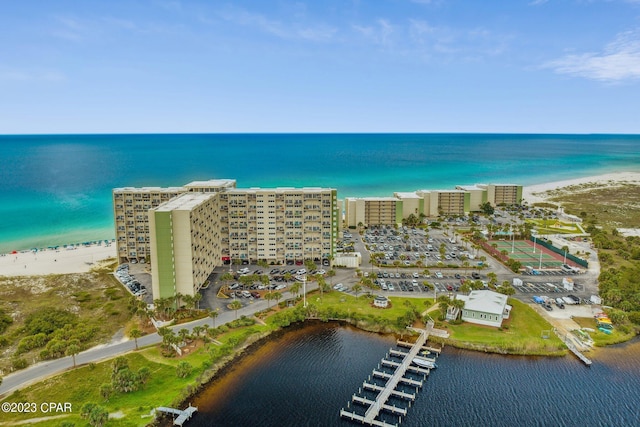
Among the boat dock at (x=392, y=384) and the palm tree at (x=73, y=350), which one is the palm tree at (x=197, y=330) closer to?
the palm tree at (x=73, y=350)

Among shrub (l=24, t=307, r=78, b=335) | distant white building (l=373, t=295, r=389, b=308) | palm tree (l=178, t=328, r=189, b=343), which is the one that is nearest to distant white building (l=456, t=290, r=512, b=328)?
distant white building (l=373, t=295, r=389, b=308)

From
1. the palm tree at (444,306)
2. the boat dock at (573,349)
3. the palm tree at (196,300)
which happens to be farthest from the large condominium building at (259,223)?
the boat dock at (573,349)

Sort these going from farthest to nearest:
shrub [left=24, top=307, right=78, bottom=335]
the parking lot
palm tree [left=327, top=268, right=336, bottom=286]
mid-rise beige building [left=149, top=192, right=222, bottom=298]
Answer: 1. palm tree [left=327, top=268, right=336, bottom=286]
2. the parking lot
3. mid-rise beige building [left=149, top=192, right=222, bottom=298]
4. shrub [left=24, top=307, right=78, bottom=335]

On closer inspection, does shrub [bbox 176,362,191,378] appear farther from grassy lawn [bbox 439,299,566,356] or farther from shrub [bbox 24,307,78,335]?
grassy lawn [bbox 439,299,566,356]

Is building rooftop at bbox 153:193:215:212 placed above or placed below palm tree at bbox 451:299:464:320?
above

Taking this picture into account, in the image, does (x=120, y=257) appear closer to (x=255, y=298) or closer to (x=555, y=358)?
(x=255, y=298)

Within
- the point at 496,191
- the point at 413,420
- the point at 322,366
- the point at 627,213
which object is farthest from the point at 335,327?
the point at 627,213
